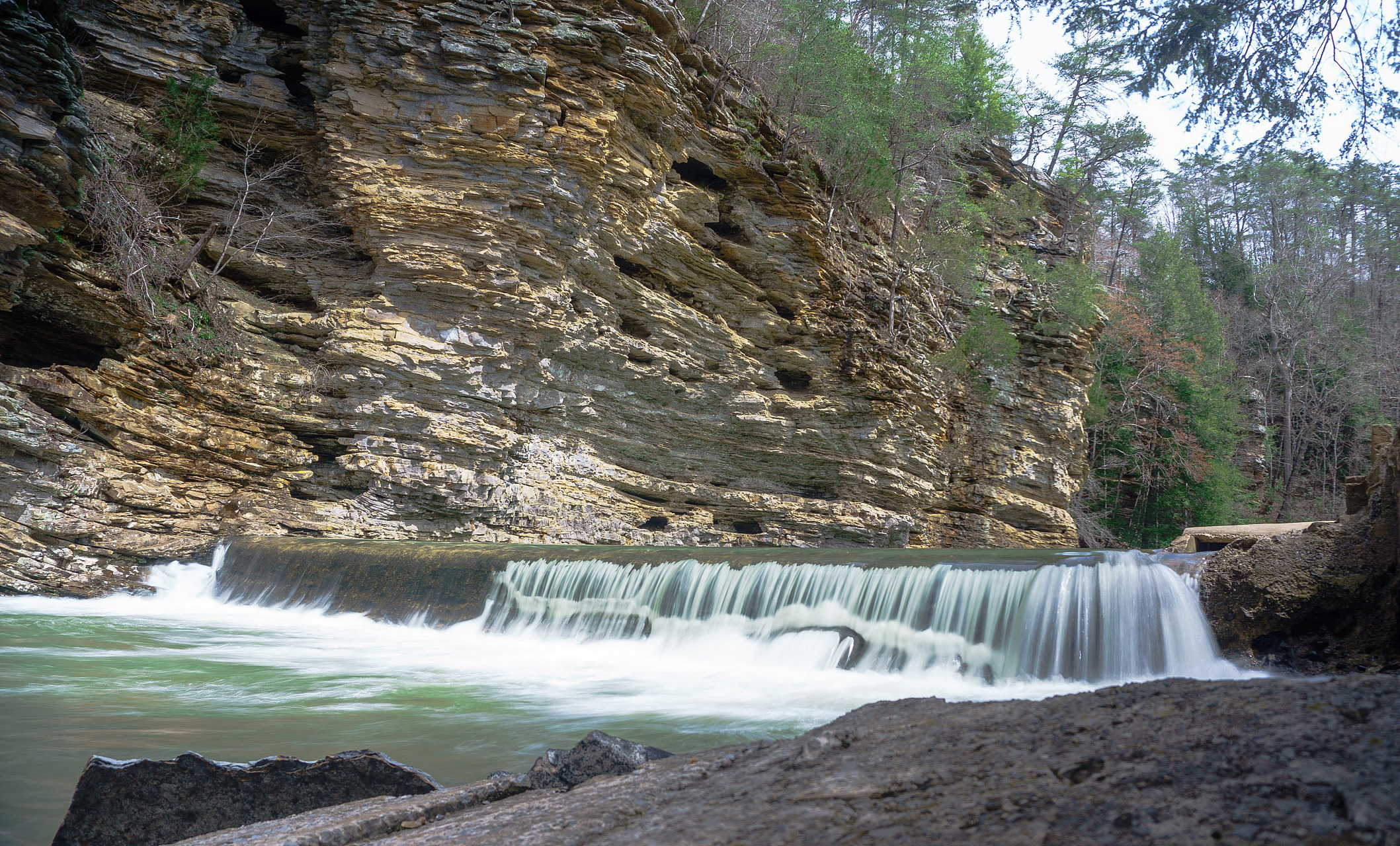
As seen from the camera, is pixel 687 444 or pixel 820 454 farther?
pixel 820 454

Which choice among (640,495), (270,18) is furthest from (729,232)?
(270,18)

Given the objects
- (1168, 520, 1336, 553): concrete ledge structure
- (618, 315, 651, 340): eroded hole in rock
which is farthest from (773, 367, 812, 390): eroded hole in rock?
(1168, 520, 1336, 553): concrete ledge structure

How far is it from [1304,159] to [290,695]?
1029cm

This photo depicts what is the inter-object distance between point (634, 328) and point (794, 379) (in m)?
4.19

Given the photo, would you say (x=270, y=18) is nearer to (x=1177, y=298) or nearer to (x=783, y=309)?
(x=783, y=309)

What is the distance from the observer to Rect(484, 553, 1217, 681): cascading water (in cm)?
607

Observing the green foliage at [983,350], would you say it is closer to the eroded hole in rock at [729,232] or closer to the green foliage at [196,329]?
the eroded hole in rock at [729,232]

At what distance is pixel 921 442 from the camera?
1725cm

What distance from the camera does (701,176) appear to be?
15.3m

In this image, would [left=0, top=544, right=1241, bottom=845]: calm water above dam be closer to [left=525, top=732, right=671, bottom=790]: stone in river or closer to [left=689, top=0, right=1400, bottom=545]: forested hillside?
[left=525, top=732, right=671, bottom=790]: stone in river

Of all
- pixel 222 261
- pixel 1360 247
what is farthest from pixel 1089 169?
pixel 222 261

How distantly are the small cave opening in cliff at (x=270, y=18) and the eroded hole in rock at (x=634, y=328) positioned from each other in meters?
7.49

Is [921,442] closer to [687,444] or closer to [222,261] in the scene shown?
[687,444]

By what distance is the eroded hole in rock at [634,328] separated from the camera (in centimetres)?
1394
